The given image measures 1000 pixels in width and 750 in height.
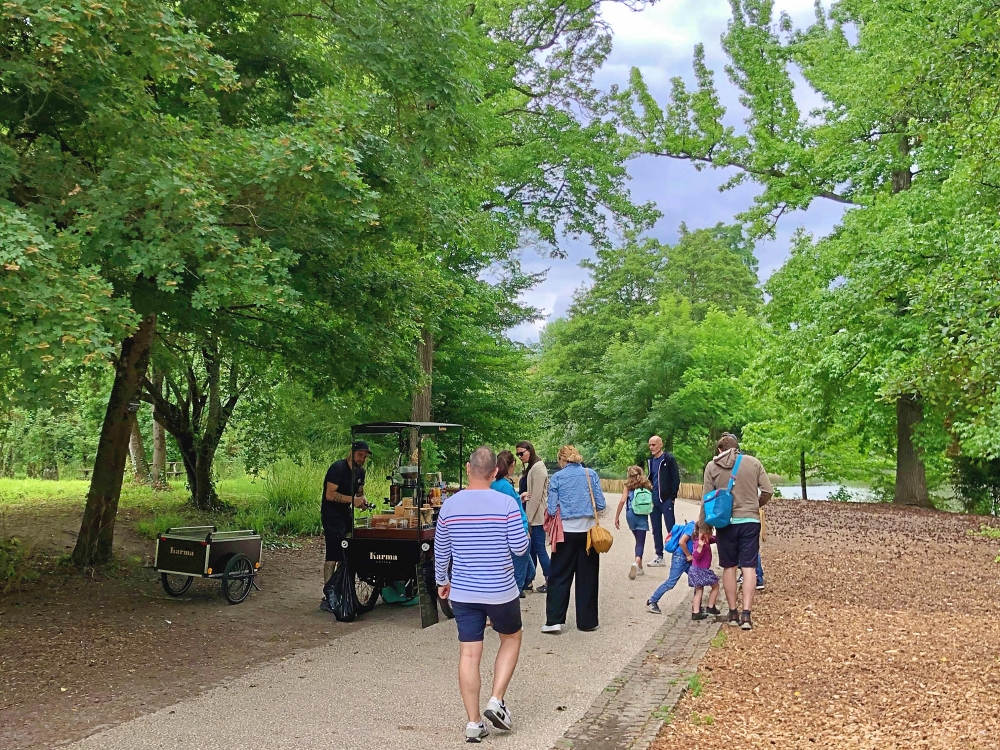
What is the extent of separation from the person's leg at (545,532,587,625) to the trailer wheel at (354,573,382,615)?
2078mm

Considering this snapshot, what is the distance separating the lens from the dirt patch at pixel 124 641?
6094 millimetres

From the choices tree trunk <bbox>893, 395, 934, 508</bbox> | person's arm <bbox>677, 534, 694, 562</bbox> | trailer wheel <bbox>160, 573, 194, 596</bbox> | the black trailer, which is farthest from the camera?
tree trunk <bbox>893, 395, 934, 508</bbox>

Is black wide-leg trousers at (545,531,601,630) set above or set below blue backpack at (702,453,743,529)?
below

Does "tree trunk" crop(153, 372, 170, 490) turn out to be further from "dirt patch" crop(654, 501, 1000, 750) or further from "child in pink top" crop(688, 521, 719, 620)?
"child in pink top" crop(688, 521, 719, 620)

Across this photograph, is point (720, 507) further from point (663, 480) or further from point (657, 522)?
point (657, 522)

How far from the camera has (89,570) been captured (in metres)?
11.1

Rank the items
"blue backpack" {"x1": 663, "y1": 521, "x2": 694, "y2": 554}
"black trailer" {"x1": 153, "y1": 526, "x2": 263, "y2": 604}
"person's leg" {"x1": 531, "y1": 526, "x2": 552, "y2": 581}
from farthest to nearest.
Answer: "person's leg" {"x1": 531, "y1": 526, "x2": 552, "y2": 581}, "black trailer" {"x1": 153, "y1": 526, "x2": 263, "y2": 604}, "blue backpack" {"x1": 663, "y1": 521, "x2": 694, "y2": 554}

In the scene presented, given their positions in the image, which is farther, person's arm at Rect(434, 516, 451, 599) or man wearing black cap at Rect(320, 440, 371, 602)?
man wearing black cap at Rect(320, 440, 371, 602)

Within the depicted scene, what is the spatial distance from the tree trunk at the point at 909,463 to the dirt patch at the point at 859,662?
→ 1076cm

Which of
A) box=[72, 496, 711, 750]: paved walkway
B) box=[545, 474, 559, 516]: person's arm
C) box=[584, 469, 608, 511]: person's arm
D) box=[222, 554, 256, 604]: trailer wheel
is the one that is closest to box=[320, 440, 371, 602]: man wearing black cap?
box=[72, 496, 711, 750]: paved walkway

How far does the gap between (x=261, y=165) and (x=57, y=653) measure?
472 cm

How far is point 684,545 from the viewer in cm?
902

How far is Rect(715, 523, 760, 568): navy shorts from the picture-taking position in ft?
28.1

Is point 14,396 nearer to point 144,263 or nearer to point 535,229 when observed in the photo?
point 144,263
